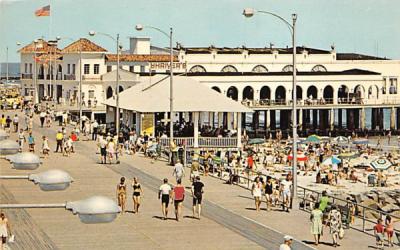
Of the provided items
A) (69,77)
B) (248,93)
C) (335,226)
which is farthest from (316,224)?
(248,93)

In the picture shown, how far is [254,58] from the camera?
102 meters

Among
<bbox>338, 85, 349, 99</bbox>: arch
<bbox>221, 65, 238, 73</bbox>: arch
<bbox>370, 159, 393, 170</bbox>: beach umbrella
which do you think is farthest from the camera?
<bbox>338, 85, 349, 99</bbox>: arch

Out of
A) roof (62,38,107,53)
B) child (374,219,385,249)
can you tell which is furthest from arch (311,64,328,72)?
child (374,219,385,249)

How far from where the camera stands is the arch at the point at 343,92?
330 ft

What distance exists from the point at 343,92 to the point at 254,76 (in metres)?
14.4

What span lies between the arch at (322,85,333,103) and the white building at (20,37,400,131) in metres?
0.10

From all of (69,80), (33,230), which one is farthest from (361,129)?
(33,230)

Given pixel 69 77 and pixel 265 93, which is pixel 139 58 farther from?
pixel 265 93

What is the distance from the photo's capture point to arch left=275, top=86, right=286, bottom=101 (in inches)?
3809

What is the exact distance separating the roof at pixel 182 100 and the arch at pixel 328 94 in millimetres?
46206

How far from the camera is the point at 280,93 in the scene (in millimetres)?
99500

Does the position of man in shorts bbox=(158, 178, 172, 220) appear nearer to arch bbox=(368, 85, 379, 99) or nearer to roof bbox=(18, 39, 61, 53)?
roof bbox=(18, 39, 61, 53)

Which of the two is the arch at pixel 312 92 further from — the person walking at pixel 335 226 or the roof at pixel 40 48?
the person walking at pixel 335 226

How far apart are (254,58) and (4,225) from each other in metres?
84.5
